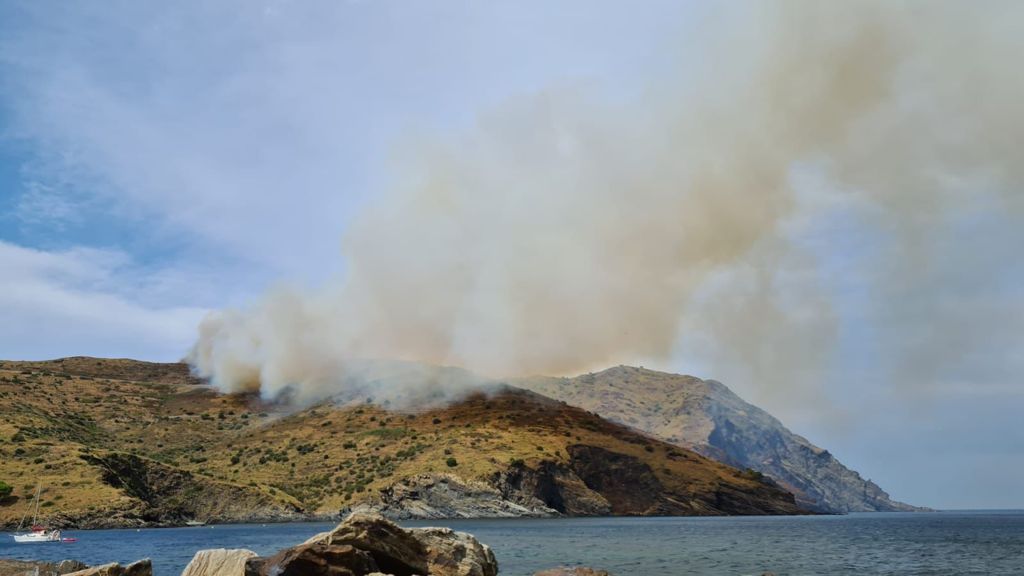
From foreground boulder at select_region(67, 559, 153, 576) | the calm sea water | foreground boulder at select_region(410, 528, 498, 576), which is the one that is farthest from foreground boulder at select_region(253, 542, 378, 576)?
the calm sea water

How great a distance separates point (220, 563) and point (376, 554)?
19.0 feet

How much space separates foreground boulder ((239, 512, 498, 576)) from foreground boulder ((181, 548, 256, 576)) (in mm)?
137

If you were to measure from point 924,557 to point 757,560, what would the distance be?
23062mm

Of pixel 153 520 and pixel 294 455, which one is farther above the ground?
pixel 294 455

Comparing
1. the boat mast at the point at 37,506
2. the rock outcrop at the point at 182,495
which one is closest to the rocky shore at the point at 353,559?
the boat mast at the point at 37,506

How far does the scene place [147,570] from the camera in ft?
91.0

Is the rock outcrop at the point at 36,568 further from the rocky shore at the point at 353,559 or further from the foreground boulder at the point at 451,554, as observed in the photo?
the foreground boulder at the point at 451,554

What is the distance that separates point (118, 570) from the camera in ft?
86.0

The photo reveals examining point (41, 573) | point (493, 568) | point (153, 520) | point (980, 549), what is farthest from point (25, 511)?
point (980, 549)

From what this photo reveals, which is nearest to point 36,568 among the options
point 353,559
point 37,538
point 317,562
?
point 317,562

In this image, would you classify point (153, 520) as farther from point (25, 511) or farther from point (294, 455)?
point (294, 455)

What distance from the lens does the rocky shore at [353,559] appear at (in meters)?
25.8

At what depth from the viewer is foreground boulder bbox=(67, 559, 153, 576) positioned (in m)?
25.2

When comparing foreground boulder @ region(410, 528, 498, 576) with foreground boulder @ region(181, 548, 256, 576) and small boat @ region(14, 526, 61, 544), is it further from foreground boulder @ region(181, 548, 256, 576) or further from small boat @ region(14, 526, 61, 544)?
small boat @ region(14, 526, 61, 544)
